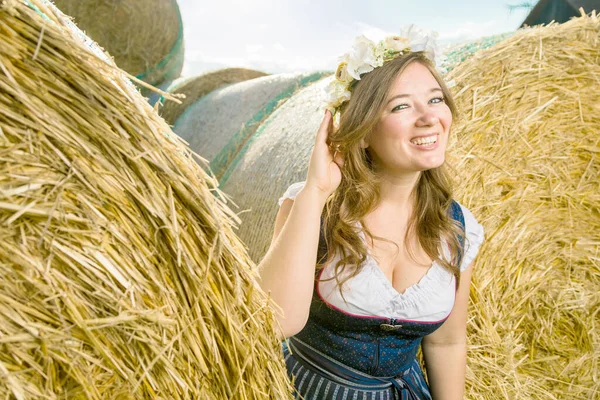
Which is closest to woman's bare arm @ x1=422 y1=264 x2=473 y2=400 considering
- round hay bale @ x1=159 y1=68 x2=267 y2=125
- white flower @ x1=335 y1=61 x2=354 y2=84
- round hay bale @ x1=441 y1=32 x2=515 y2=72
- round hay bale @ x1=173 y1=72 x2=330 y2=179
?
white flower @ x1=335 y1=61 x2=354 y2=84

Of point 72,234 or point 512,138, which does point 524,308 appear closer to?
point 512,138

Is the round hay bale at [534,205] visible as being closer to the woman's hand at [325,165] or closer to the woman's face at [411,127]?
the woman's face at [411,127]

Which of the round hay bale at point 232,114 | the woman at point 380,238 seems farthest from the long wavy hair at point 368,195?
the round hay bale at point 232,114

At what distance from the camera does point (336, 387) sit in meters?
1.34

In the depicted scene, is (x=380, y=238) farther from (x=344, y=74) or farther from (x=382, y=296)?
(x=344, y=74)

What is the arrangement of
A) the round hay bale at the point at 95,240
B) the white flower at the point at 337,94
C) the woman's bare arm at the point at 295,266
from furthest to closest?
the white flower at the point at 337,94 < the woman's bare arm at the point at 295,266 < the round hay bale at the point at 95,240

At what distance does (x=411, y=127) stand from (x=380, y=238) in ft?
0.93

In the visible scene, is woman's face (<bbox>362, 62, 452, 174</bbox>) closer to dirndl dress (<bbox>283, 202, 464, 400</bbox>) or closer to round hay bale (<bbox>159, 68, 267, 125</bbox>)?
dirndl dress (<bbox>283, 202, 464, 400</bbox>)

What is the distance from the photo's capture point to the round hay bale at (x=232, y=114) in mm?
2701

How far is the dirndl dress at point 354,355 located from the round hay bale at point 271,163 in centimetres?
66

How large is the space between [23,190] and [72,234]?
9 centimetres

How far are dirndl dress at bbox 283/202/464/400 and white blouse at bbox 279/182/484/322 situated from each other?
1 cm

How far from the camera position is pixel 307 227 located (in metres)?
1.17

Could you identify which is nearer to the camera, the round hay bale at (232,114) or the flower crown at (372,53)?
the flower crown at (372,53)
